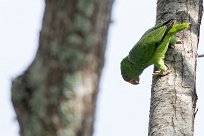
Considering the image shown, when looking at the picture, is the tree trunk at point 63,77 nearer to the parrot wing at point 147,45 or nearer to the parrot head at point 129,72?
the parrot wing at point 147,45

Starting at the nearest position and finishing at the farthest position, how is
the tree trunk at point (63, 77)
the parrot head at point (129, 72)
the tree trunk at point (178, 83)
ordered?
the tree trunk at point (63, 77) → the tree trunk at point (178, 83) → the parrot head at point (129, 72)

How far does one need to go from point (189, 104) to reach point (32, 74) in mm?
1617

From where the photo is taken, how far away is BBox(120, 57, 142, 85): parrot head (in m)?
3.43

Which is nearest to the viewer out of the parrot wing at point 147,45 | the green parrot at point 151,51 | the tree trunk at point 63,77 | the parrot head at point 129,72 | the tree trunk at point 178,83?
the tree trunk at point 63,77

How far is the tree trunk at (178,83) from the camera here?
8.27 ft

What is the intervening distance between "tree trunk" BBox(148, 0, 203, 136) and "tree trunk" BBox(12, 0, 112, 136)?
139cm

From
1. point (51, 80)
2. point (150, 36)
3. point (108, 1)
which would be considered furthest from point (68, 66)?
point (150, 36)

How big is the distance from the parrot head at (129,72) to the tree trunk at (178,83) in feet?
1.49

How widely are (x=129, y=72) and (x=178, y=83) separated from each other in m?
0.81

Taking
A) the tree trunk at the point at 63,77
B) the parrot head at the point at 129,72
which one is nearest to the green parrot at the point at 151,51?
the parrot head at the point at 129,72

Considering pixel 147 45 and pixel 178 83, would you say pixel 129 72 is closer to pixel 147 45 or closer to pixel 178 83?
pixel 147 45

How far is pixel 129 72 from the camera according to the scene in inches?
137

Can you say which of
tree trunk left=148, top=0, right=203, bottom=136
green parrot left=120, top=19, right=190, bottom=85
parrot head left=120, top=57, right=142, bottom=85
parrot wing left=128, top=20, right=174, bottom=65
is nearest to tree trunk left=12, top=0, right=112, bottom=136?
tree trunk left=148, top=0, right=203, bottom=136

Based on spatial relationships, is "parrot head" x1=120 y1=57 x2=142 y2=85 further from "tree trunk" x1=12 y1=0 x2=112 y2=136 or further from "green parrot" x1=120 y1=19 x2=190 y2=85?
"tree trunk" x1=12 y1=0 x2=112 y2=136
